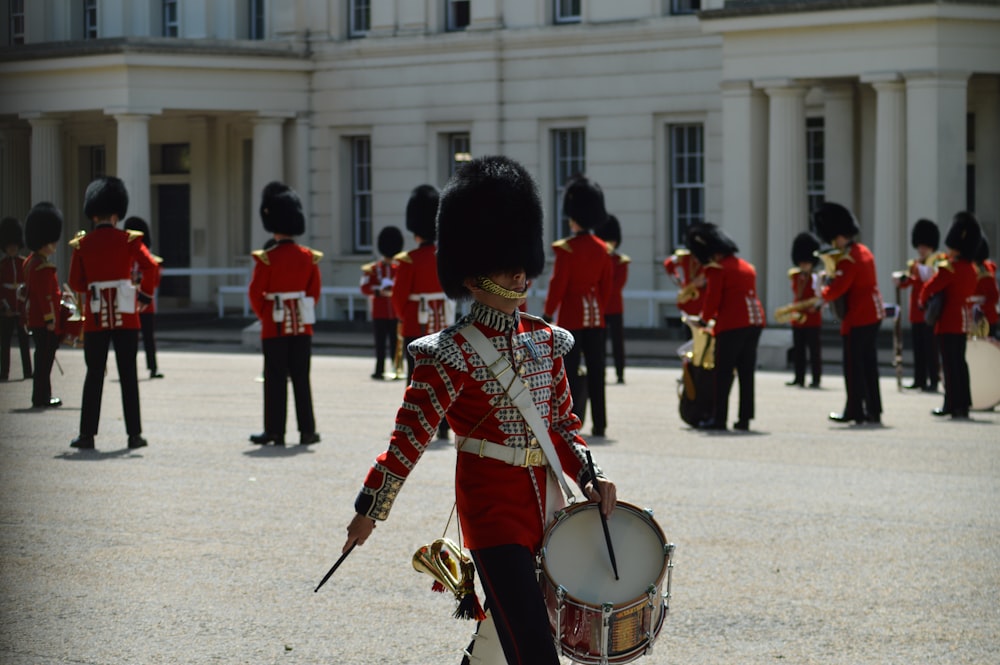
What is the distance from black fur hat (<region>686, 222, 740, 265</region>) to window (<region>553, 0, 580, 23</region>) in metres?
15.5

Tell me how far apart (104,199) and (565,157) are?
17941mm

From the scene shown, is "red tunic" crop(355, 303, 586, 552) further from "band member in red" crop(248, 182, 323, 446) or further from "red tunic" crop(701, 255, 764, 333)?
"red tunic" crop(701, 255, 764, 333)

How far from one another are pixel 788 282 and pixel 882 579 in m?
17.2

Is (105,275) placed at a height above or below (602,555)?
above

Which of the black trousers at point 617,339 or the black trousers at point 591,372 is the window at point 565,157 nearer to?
the black trousers at point 617,339

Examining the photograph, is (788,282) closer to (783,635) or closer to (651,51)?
(651,51)

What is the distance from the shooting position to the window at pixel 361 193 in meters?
32.0

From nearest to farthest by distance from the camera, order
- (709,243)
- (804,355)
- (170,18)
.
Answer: (709,243) → (804,355) → (170,18)

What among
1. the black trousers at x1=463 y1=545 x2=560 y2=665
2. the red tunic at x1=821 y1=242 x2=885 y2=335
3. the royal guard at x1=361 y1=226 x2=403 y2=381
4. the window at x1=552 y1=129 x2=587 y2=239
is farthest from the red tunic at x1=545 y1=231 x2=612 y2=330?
the window at x1=552 y1=129 x2=587 y2=239

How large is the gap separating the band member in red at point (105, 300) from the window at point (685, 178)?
54.7ft

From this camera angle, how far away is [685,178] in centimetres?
2792

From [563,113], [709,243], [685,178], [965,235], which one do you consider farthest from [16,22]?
[563,113]

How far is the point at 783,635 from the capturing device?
621cm

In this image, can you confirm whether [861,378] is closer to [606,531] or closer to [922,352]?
[922,352]
